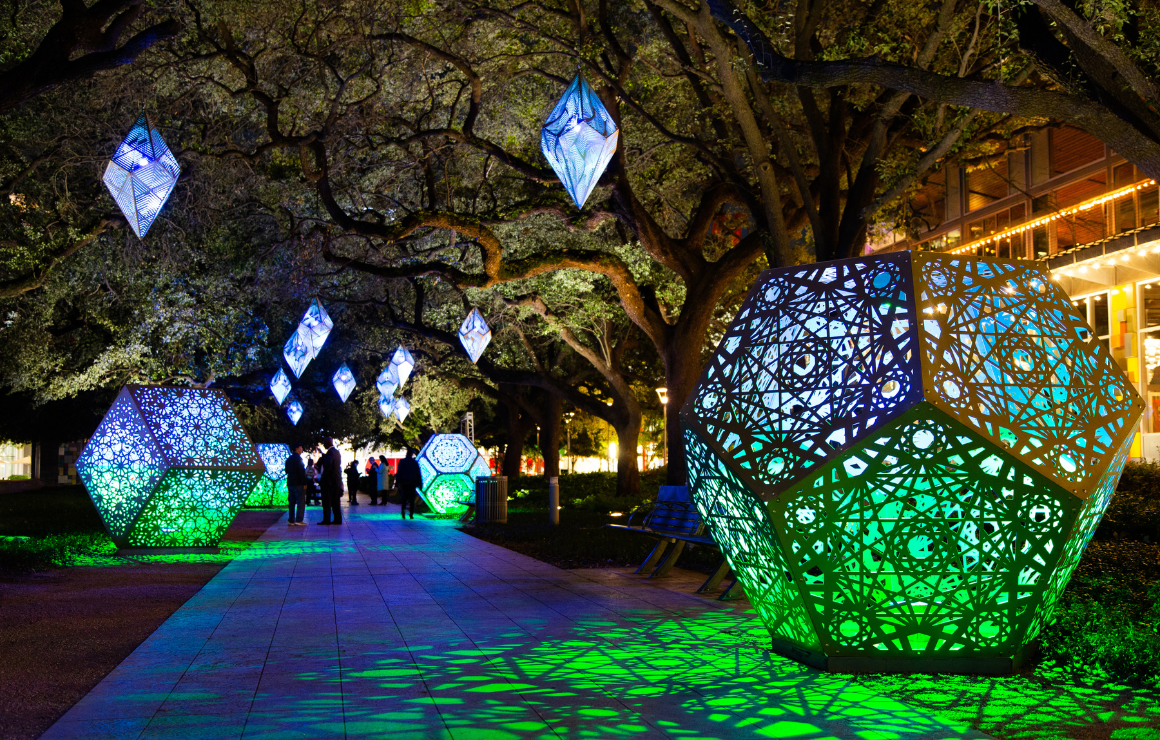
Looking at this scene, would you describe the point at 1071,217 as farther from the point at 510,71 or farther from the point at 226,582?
the point at 226,582

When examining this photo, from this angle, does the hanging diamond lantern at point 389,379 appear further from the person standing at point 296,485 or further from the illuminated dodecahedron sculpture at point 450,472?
the person standing at point 296,485

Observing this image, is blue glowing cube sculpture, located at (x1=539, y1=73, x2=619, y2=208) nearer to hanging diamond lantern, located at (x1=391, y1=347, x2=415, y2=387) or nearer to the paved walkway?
the paved walkway

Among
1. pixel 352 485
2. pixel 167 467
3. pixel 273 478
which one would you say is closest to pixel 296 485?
pixel 167 467

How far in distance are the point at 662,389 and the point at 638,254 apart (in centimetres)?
692

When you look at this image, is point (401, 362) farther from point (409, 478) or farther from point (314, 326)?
point (314, 326)

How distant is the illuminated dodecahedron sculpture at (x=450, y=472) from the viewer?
2658cm

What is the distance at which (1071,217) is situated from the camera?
27.8 m

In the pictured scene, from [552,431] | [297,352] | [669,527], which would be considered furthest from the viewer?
[552,431]

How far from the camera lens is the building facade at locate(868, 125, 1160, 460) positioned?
23266 mm

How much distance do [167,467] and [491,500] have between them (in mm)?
8810

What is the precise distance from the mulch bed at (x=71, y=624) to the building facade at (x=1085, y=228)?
14.0 m

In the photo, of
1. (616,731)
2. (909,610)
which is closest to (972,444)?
(909,610)

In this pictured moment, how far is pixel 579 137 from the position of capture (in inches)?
407

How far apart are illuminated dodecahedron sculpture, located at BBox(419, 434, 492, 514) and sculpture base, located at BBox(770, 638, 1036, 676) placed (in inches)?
823
